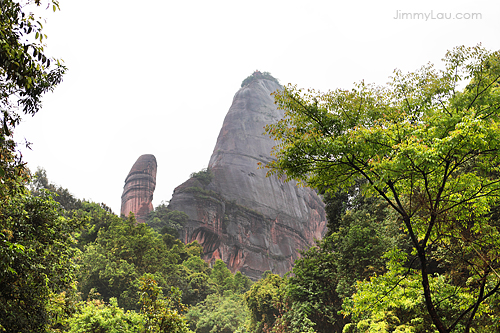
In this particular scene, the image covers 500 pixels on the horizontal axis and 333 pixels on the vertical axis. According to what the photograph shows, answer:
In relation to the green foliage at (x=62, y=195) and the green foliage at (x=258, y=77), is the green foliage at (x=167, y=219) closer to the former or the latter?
the green foliage at (x=62, y=195)

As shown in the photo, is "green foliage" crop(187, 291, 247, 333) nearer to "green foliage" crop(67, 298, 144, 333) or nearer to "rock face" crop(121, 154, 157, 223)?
"green foliage" crop(67, 298, 144, 333)

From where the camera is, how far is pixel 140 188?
196 ft

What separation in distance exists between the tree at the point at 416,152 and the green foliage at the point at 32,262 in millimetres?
5286

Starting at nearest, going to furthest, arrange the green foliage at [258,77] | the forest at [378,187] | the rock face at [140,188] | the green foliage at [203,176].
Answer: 1. the forest at [378,187]
2. the rock face at [140,188]
3. the green foliage at [203,176]
4. the green foliage at [258,77]

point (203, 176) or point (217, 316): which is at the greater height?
point (203, 176)

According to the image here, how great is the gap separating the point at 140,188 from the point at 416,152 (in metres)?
59.6

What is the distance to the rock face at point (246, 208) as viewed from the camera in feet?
178

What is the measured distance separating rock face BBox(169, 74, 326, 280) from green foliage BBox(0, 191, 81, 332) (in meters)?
40.3

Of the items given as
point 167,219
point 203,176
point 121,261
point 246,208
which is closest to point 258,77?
point 203,176

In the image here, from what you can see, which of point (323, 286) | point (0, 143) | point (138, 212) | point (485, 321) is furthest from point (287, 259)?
point (0, 143)

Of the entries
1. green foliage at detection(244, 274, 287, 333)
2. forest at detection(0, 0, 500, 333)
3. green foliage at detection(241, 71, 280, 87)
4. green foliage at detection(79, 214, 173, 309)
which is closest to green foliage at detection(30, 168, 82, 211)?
green foliage at detection(79, 214, 173, 309)

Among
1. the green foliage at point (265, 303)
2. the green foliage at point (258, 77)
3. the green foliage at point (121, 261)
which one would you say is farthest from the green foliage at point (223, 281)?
the green foliage at point (258, 77)

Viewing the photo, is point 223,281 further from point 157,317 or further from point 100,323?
point 157,317

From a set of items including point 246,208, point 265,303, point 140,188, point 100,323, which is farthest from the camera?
point 246,208
